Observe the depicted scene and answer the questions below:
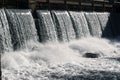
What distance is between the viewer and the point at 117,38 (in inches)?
1353

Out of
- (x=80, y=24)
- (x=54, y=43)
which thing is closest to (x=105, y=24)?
(x=80, y=24)

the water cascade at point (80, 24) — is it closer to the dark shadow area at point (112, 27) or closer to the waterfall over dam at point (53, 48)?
the waterfall over dam at point (53, 48)

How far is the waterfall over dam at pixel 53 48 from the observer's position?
16.0 m

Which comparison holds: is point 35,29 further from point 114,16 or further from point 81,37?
point 114,16

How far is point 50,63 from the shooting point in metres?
18.2

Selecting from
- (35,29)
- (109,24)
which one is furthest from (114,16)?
(35,29)

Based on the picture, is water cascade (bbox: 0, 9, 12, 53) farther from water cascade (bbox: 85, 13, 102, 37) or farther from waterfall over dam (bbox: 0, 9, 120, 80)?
water cascade (bbox: 85, 13, 102, 37)

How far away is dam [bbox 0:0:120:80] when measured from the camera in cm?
1619

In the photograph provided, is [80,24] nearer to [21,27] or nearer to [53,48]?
[53,48]

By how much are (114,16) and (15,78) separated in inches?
922

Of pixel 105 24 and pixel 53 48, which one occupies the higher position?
pixel 53 48

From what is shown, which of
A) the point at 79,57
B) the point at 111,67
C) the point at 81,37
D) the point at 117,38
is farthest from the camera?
the point at 117,38

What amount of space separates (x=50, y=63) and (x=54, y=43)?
553 cm

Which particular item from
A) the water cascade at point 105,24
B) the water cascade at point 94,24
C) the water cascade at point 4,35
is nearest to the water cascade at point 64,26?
the water cascade at point 94,24
